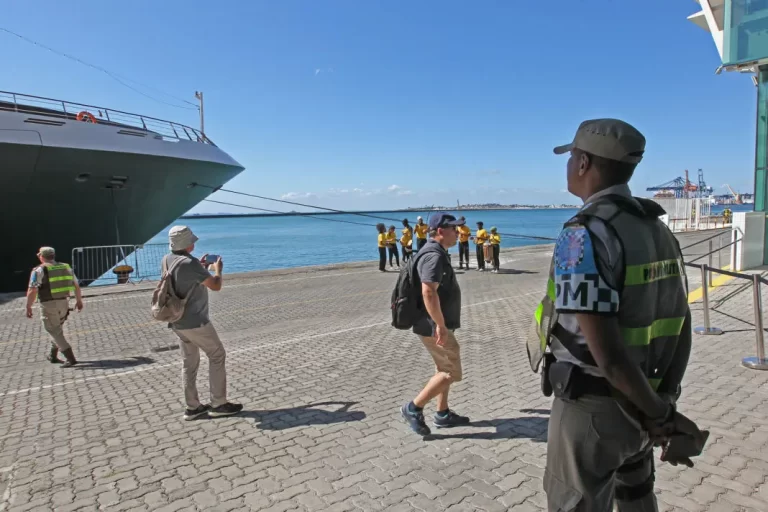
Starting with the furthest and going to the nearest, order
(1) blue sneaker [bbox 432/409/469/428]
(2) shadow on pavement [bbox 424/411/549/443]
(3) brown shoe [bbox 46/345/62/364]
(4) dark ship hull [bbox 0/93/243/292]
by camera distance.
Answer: (4) dark ship hull [bbox 0/93/243/292] → (3) brown shoe [bbox 46/345/62/364] → (1) blue sneaker [bbox 432/409/469/428] → (2) shadow on pavement [bbox 424/411/549/443]

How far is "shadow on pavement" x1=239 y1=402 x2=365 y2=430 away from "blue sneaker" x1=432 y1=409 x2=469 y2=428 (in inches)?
27.2

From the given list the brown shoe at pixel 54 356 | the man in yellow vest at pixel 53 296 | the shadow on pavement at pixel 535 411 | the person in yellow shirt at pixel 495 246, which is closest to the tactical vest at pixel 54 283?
the man in yellow vest at pixel 53 296

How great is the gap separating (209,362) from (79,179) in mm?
13434

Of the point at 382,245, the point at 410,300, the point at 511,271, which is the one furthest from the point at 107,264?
the point at 410,300

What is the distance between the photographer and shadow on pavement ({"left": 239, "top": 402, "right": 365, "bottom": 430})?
4.41 m

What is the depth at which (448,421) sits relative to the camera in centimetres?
419

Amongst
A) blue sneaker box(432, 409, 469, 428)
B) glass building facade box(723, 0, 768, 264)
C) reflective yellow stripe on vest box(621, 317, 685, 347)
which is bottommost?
blue sneaker box(432, 409, 469, 428)

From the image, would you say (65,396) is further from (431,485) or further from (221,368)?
(431,485)

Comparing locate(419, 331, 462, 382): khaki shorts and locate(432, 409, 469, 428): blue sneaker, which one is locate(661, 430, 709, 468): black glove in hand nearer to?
locate(419, 331, 462, 382): khaki shorts

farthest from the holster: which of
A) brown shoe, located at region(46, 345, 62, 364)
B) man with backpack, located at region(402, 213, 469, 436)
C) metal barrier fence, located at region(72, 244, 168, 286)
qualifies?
metal barrier fence, located at region(72, 244, 168, 286)

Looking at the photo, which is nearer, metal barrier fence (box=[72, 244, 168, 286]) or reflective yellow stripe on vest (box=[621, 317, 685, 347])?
reflective yellow stripe on vest (box=[621, 317, 685, 347])

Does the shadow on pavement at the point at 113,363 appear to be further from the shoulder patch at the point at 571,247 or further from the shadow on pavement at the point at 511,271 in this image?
the shadow on pavement at the point at 511,271

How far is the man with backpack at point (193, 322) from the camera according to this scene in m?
4.41

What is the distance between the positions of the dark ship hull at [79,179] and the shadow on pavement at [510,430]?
566 inches
